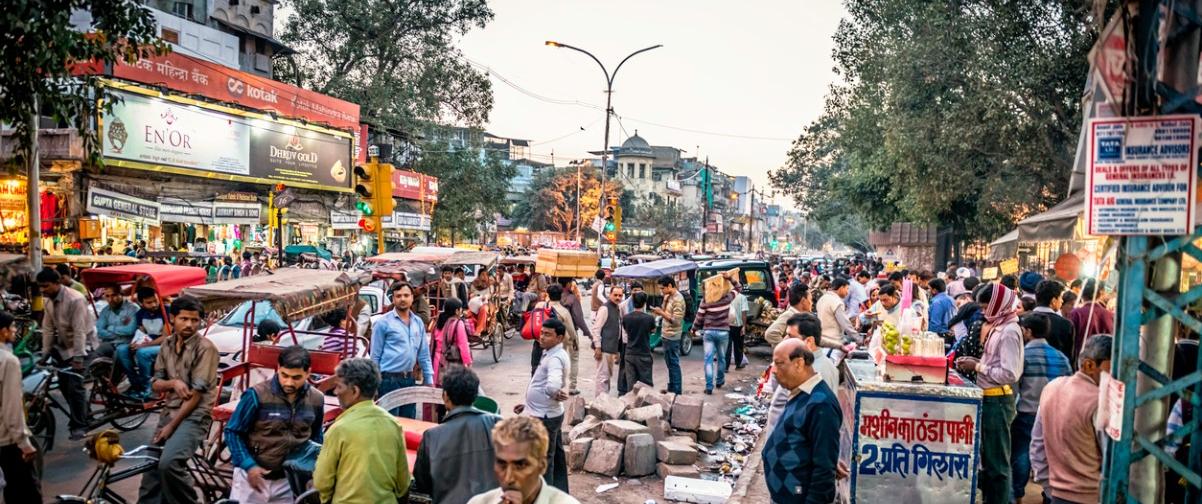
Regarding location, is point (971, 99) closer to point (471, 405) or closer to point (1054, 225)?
point (1054, 225)

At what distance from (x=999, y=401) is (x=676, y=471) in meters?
3.09

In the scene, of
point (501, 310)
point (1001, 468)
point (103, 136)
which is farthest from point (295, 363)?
point (103, 136)

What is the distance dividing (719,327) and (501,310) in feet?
22.4

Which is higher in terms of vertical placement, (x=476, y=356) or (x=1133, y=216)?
(x=1133, y=216)

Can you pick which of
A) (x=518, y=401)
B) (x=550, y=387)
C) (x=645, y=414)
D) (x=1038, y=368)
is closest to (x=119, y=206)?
(x=518, y=401)

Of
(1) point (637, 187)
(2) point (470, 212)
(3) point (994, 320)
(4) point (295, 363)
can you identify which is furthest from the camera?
(1) point (637, 187)

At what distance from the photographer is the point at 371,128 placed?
32750mm

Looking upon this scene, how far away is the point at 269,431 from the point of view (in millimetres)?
4629

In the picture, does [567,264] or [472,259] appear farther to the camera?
[567,264]

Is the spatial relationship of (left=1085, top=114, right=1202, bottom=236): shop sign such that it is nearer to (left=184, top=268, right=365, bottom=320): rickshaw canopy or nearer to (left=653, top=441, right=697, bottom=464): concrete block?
(left=653, top=441, right=697, bottom=464): concrete block

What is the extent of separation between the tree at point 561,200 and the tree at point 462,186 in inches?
996

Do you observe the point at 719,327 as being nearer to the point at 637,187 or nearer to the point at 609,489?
the point at 609,489

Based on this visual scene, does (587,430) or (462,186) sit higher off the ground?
(462,186)

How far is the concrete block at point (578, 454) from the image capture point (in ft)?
25.8
